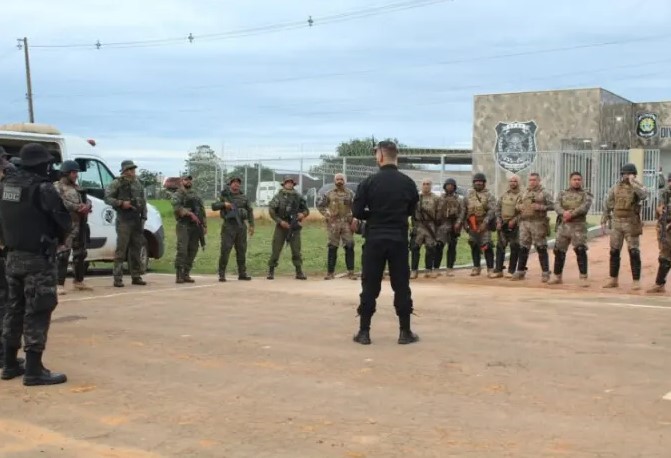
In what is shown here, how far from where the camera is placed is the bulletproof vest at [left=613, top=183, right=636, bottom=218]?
35.7 feet

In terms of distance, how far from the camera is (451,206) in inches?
494

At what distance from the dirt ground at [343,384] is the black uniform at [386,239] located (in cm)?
35

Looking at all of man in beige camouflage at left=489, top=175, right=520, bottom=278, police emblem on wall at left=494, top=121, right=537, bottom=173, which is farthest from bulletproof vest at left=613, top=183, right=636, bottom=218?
police emblem on wall at left=494, top=121, right=537, bottom=173

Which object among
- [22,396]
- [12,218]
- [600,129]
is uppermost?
[600,129]

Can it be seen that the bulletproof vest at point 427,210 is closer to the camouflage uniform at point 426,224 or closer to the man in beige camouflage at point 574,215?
the camouflage uniform at point 426,224

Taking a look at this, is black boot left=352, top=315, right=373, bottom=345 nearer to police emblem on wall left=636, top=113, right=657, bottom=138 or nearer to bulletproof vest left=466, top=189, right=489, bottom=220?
bulletproof vest left=466, top=189, right=489, bottom=220

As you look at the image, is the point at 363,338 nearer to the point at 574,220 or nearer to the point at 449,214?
the point at 574,220

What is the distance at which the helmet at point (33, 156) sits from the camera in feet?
18.4

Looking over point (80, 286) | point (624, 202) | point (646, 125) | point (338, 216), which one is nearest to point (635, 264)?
point (624, 202)

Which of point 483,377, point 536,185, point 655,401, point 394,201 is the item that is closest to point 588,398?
point 655,401

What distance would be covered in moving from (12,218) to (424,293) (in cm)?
638

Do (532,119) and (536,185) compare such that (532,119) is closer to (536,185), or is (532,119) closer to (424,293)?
(536,185)

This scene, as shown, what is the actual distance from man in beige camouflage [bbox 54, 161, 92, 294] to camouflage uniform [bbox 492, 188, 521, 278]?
6379 mm

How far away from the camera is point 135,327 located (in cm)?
789
